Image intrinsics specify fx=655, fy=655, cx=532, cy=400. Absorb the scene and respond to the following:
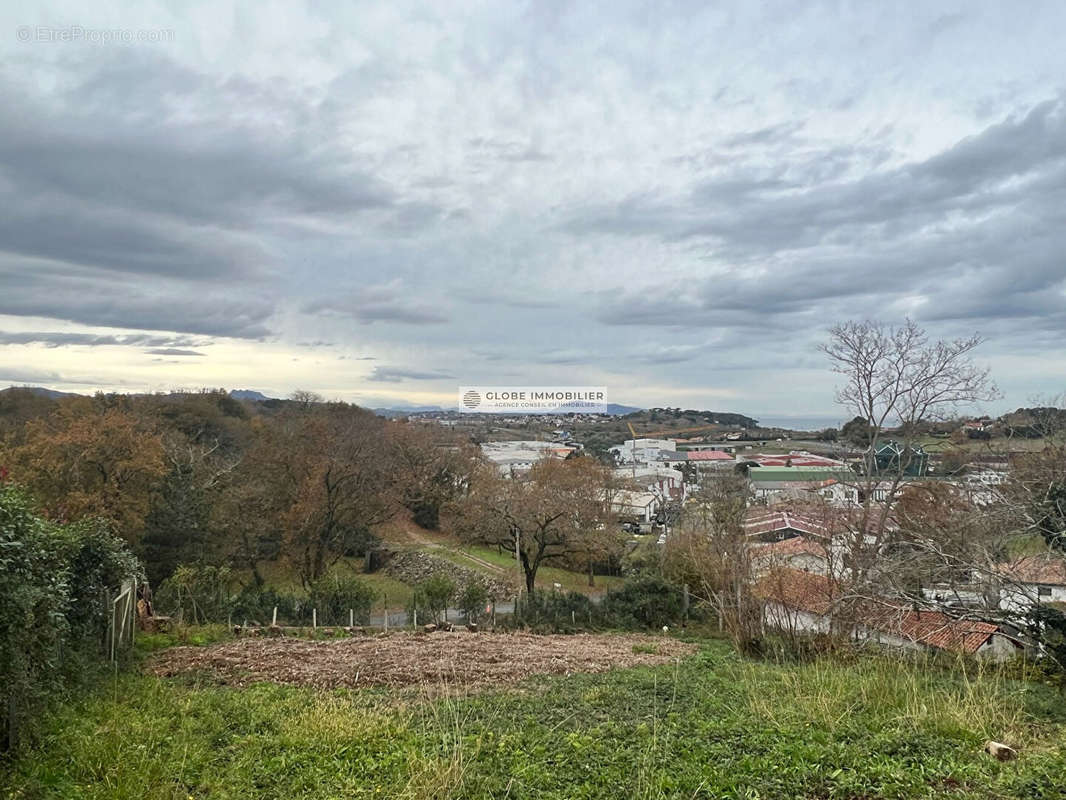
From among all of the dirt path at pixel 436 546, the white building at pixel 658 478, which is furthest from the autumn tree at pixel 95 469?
the white building at pixel 658 478

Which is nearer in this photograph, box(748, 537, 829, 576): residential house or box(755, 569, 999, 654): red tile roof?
box(755, 569, 999, 654): red tile roof

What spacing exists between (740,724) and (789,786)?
4.24 ft

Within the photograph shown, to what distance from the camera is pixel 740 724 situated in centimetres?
519

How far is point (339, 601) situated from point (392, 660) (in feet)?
28.2

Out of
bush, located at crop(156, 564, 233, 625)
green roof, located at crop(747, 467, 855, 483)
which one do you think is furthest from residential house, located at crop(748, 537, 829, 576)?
green roof, located at crop(747, 467, 855, 483)

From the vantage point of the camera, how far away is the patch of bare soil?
7633 mm

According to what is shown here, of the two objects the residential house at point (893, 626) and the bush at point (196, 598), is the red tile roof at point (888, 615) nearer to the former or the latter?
the residential house at point (893, 626)

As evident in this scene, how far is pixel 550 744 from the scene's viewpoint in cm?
475

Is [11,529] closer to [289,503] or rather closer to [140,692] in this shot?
[140,692]

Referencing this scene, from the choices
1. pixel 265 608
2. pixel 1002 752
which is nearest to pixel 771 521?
pixel 265 608

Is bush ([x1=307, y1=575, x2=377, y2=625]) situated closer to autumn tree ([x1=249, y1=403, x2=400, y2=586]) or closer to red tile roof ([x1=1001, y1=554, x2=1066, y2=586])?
autumn tree ([x1=249, y1=403, x2=400, y2=586])

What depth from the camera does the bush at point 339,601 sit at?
1634cm

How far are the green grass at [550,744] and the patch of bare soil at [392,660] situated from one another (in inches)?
35.5

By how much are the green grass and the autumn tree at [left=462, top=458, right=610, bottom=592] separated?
1683 cm
